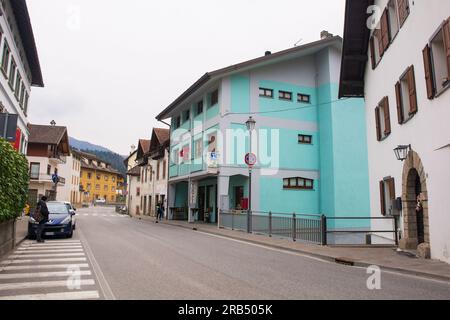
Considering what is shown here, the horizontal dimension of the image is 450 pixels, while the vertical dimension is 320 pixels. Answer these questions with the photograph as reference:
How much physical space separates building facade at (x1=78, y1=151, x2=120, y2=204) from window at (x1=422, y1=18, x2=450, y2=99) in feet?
308

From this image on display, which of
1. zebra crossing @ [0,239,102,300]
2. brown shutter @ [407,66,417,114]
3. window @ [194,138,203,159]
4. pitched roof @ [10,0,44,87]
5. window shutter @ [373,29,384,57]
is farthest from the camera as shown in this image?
window @ [194,138,203,159]

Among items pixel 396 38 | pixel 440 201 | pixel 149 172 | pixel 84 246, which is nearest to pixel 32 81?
pixel 149 172

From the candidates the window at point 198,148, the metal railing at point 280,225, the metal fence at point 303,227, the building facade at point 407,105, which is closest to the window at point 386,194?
the building facade at point 407,105

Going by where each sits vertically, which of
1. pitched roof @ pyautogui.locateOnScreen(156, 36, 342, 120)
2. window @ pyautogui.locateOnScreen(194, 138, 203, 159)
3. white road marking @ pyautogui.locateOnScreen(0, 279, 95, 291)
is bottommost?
white road marking @ pyautogui.locateOnScreen(0, 279, 95, 291)

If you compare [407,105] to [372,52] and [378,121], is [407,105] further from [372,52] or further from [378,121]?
[372,52]

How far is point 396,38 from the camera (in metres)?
13.0

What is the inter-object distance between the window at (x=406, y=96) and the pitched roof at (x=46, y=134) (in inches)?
1870

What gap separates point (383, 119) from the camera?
15297mm

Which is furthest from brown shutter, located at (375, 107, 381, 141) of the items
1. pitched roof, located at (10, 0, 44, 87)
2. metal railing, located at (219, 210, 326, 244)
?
pitched roof, located at (10, 0, 44, 87)

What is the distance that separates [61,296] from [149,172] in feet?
125

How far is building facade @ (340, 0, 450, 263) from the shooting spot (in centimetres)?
977

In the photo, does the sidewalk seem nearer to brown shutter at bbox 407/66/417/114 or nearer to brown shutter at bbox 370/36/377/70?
brown shutter at bbox 407/66/417/114
